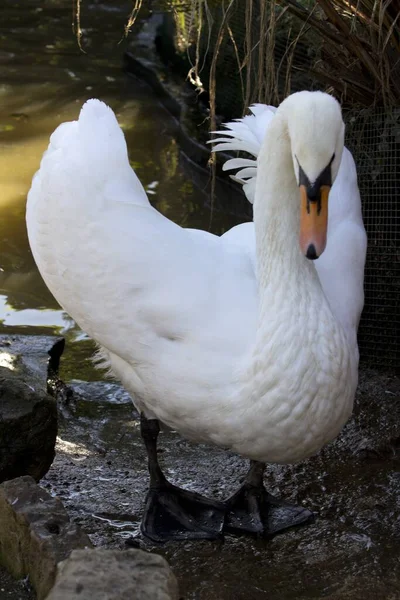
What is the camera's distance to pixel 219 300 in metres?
3.47

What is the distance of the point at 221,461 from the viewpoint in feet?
14.5

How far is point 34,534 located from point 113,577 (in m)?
0.57

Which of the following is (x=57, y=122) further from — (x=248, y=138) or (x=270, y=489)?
(x=270, y=489)

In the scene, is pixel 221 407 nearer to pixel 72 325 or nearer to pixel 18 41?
pixel 72 325

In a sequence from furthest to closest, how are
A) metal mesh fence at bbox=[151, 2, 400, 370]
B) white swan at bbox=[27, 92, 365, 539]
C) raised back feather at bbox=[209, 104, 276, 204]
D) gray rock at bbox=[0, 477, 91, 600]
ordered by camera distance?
metal mesh fence at bbox=[151, 2, 400, 370]
raised back feather at bbox=[209, 104, 276, 204]
white swan at bbox=[27, 92, 365, 539]
gray rock at bbox=[0, 477, 91, 600]

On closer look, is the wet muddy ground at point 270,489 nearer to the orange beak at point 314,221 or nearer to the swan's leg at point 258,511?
the swan's leg at point 258,511

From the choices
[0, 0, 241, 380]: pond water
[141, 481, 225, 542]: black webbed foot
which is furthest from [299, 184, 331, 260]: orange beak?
[0, 0, 241, 380]: pond water

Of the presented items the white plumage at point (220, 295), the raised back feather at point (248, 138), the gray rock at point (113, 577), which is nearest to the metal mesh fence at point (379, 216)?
the raised back feather at point (248, 138)

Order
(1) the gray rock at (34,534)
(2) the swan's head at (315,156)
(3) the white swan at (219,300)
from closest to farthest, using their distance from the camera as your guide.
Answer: (1) the gray rock at (34,534) → (2) the swan's head at (315,156) → (3) the white swan at (219,300)

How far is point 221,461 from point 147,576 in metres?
1.96

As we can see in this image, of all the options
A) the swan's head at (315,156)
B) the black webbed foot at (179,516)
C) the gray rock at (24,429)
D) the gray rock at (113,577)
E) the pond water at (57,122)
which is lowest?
the pond water at (57,122)

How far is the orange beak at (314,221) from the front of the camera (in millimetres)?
3088

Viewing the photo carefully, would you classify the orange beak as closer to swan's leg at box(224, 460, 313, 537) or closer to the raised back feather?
the raised back feather

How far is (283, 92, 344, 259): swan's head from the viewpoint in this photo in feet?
10.00
